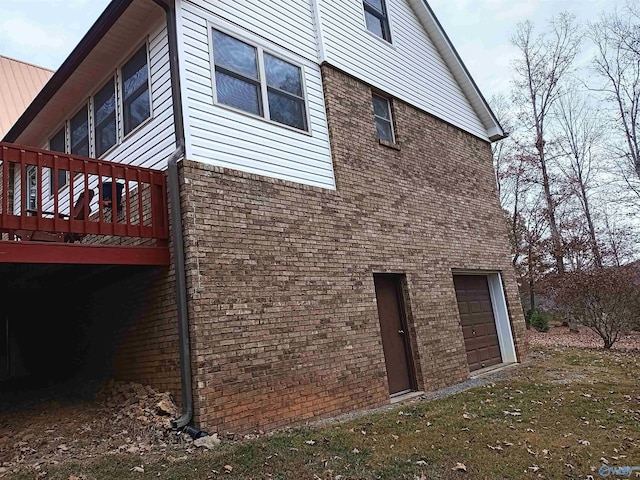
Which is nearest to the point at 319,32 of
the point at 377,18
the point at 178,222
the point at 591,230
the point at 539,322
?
the point at 377,18

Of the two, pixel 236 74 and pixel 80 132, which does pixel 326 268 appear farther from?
pixel 80 132

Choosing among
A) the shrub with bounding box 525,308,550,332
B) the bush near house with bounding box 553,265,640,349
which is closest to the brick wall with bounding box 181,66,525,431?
the bush near house with bounding box 553,265,640,349

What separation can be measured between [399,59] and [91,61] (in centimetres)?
635

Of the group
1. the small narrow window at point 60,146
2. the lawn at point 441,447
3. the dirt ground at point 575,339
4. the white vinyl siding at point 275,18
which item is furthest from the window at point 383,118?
the dirt ground at point 575,339

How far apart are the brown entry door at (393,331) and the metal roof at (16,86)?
13257 millimetres

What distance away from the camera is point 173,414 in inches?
211

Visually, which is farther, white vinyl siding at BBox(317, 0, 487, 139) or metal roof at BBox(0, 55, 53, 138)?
metal roof at BBox(0, 55, 53, 138)

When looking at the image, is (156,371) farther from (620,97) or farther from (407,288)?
(620,97)

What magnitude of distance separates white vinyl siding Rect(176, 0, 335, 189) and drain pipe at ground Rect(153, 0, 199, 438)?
0.12 metres

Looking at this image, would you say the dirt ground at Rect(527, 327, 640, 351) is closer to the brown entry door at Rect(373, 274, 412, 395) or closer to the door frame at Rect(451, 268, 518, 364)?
the door frame at Rect(451, 268, 518, 364)

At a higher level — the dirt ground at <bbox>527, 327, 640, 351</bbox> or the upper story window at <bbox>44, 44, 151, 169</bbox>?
the upper story window at <bbox>44, 44, 151, 169</bbox>

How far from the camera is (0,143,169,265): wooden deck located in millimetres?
4887

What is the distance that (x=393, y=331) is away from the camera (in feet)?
27.2

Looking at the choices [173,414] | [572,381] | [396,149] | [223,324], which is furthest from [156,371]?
[572,381]
